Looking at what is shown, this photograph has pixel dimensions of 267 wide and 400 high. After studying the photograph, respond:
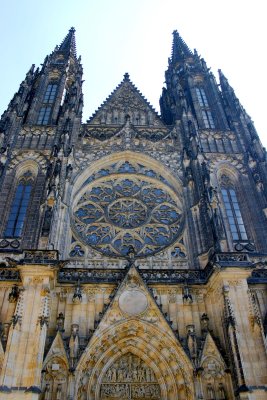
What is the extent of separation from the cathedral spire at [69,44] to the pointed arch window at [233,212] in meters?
15.7

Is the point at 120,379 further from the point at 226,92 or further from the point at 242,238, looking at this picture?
the point at 226,92

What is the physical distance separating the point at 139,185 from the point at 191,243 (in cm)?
410

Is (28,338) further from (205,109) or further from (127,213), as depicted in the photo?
(205,109)

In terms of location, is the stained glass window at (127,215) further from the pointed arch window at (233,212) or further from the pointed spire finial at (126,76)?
the pointed spire finial at (126,76)

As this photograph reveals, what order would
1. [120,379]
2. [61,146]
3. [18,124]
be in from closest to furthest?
[120,379] < [61,146] < [18,124]

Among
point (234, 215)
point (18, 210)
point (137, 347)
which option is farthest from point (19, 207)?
point (234, 215)

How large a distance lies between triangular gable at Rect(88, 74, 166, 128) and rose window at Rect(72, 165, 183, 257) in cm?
460

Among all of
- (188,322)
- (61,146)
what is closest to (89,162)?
(61,146)

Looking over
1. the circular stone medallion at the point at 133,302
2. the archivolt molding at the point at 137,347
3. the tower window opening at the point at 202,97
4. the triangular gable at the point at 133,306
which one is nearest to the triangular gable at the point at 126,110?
the tower window opening at the point at 202,97

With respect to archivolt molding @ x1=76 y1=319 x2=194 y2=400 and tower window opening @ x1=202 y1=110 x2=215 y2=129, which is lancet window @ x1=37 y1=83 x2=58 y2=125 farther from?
archivolt molding @ x1=76 y1=319 x2=194 y2=400

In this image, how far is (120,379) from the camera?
12.7 meters

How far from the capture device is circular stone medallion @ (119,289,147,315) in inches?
527

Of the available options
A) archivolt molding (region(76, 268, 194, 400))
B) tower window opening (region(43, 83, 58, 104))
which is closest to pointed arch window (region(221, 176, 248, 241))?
archivolt molding (region(76, 268, 194, 400))

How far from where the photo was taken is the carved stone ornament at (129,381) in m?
12.4
